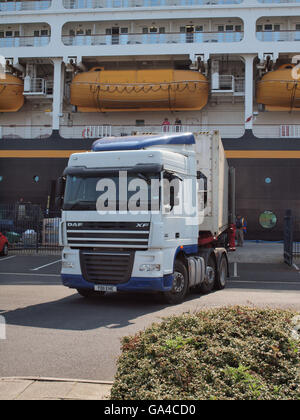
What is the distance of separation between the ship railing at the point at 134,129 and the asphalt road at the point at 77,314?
10769mm

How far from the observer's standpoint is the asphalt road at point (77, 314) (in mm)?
5117

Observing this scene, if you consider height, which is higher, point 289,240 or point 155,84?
point 155,84

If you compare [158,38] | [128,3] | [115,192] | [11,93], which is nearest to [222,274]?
[115,192]

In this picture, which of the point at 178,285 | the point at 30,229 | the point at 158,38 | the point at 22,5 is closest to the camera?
the point at 178,285

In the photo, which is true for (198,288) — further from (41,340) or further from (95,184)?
(41,340)

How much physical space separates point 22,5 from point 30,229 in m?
14.7

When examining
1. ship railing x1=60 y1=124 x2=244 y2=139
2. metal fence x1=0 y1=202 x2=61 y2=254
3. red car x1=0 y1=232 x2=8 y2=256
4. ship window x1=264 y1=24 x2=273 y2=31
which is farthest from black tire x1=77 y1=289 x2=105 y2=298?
ship window x1=264 y1=24 x2=273 y2=31

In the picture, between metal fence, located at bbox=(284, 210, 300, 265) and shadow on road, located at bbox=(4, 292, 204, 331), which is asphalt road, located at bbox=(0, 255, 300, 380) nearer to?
shadow on road, located at bbox=(4, 292, 204, 331)

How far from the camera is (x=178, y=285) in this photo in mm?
9211

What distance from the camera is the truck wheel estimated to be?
10609 millimetres

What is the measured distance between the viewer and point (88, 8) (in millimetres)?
25672

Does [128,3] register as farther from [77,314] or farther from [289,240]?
[77,314]

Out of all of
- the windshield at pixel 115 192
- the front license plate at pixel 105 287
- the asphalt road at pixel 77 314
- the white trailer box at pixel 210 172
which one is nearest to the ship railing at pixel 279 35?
the asphalt road at pixel 77 314

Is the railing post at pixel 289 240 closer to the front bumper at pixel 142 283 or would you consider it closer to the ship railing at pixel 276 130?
the ship railing at pixel 276 130
